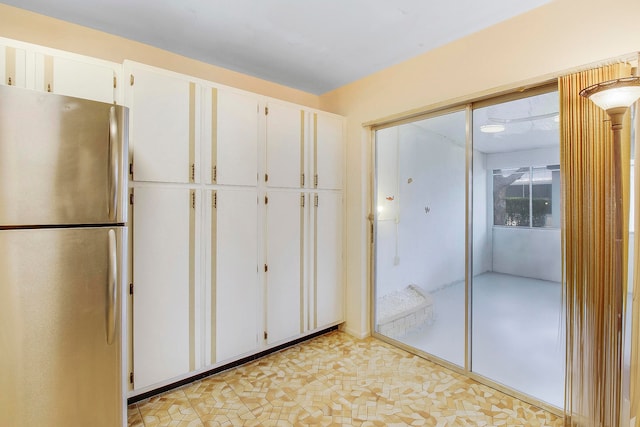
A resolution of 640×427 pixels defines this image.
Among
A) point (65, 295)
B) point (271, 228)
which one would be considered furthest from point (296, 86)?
point (65, 295)

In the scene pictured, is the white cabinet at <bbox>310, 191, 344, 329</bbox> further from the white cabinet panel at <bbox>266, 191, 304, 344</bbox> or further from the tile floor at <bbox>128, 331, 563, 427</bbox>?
the tile floor at <bbox>128, 331, 563, 427</bbox>

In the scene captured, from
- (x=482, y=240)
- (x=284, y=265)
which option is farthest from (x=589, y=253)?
(x=284, y=265)

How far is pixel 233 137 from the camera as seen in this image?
2.36 m

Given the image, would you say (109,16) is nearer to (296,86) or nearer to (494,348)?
(296,86)

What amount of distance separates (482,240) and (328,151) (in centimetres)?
158

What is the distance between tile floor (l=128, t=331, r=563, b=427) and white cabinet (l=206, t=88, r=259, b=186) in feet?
4.98

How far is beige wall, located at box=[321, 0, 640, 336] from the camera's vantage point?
168cm

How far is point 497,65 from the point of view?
2.08 metres

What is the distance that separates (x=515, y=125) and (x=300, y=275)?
6.82 feet

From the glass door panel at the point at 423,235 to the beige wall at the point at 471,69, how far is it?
18cm

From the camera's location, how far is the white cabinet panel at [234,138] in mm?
2281

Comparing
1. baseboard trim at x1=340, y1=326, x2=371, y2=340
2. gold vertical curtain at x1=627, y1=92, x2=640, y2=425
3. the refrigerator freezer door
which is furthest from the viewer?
baseboard trim at x1=340, y1=326, x2=371, y2=340

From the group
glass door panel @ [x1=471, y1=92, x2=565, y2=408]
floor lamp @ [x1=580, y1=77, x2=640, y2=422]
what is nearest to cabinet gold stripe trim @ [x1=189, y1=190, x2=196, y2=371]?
glass door panel @ [x1=471, y1=92, x2=565, y2=408]

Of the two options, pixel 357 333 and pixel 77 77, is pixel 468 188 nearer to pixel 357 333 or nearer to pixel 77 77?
pixel 357 333
